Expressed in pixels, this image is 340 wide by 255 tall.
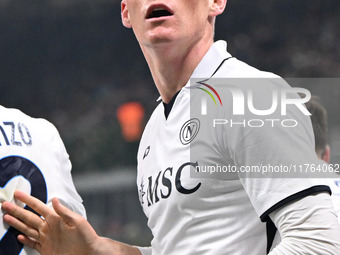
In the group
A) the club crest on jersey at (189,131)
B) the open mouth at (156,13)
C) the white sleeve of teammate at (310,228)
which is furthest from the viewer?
the open mouth at (156,13)

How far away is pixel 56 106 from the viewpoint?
905cm

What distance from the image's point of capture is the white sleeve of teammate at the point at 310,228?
145 centimetres

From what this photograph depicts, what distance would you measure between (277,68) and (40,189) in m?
6.68

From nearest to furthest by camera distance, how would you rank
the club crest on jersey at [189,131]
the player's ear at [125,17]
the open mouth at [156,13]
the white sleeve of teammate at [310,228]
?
the white sleeve of teammate at [310,228] → the club crest on jersey at [189,131] → the open mouth at [156,13] → the player's ear at [125,17]

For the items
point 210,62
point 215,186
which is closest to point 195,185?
point 215,186

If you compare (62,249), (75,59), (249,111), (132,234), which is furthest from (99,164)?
(249,111)

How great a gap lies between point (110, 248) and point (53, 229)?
247 millimetres

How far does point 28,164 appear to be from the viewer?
1.88 meters

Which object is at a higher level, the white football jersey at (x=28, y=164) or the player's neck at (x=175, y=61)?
the player's neck at (x=175, y=61)

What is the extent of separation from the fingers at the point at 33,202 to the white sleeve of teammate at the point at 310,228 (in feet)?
2.51

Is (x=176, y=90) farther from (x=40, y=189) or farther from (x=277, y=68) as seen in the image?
(x=277, y=68)

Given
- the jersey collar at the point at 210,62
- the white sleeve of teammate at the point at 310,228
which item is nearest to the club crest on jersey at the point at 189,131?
the jersey collar at the point at 210,62

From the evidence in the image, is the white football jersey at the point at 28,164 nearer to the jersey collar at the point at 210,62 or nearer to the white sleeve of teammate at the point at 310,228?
the jersey collar at the point at 210,62

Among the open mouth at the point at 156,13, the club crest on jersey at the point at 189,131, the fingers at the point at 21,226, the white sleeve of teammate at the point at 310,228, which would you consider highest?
the open mouth at the point at 156,13
